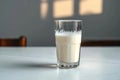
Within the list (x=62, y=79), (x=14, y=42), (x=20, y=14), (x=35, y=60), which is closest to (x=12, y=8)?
(x=20, y=14)

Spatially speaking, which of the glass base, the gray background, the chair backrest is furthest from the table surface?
the gray background

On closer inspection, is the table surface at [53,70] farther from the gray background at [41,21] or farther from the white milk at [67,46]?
the gray background at [41,21]

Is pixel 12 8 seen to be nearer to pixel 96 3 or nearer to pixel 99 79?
pixel 96 3

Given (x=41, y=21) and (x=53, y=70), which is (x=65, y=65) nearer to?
(x=53, y=70)

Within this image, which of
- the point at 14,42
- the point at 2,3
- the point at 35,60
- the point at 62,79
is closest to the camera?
the point at 62,79

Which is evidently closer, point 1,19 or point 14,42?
point 14,42

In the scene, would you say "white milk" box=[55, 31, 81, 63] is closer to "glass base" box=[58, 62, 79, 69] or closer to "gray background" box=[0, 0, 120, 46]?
"glass base" box=[58, 62, 79, 69]

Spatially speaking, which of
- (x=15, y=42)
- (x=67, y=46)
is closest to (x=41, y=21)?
(x=15, y=42)

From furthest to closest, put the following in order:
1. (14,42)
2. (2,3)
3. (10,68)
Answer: (2,3), (14,42), (10,68)

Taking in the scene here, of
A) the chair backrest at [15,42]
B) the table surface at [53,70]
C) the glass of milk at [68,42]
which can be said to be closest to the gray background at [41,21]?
the chair backrest at [15,42]
